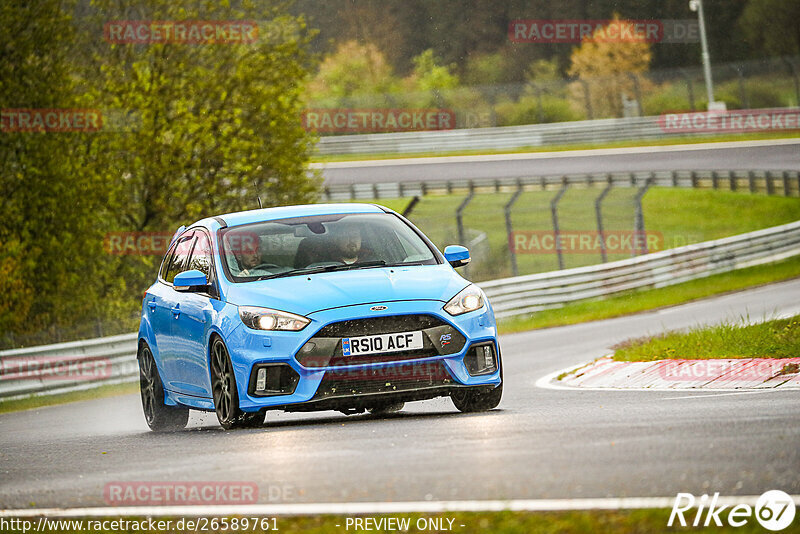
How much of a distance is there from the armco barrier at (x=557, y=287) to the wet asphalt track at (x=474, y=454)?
28.7 ft

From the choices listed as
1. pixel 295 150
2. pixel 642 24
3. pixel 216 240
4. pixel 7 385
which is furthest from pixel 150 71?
pixel 642 24

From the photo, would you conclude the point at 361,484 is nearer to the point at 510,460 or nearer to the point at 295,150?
the point at 510,460

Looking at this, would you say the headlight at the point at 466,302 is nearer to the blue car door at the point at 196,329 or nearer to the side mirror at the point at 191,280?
the blue car door at the point at 196,329

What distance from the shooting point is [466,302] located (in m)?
9.71

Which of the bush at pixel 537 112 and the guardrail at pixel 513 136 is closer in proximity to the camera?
the guardrail at pixel 513 136

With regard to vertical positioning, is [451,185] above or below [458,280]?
below

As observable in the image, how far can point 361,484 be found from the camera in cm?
627

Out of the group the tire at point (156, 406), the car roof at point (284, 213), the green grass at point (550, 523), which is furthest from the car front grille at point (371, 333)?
the green grass at point (550, 523)

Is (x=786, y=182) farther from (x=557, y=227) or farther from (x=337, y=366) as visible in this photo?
(x=337, y=366)

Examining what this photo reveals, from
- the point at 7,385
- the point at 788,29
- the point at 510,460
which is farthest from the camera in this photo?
the point at 788,29

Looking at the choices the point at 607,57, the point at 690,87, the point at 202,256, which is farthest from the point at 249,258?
the point at 607,57

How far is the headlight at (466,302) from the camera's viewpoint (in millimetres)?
9571

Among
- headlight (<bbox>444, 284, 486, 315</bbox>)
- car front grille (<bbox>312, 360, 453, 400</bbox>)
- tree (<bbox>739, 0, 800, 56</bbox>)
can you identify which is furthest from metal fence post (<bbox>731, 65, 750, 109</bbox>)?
car front grille (<bbox>312, 360, 453, 400</bbox>)

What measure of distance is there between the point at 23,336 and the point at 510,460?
55.8 feet
